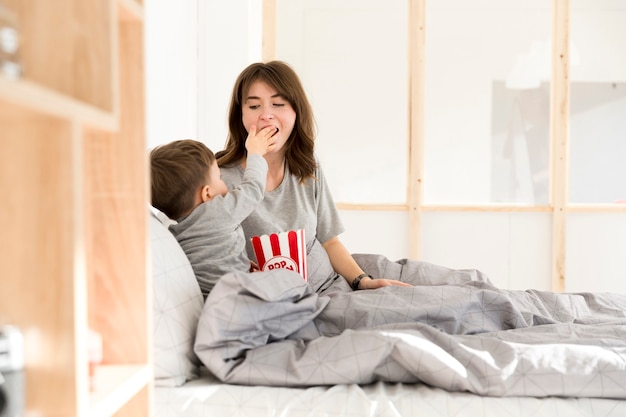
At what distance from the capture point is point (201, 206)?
5.26ft

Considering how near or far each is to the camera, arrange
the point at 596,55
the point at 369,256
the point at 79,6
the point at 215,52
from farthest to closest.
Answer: the point at 596,55, the point at 215,52, the point at 369,256, the point at 79,6

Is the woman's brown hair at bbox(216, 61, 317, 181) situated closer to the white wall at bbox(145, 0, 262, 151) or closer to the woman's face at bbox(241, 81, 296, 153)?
the woman's face at bbox(241, 81, 296, 153)

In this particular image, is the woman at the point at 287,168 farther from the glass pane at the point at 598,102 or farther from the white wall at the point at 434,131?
the glass pane at the point at 598,102

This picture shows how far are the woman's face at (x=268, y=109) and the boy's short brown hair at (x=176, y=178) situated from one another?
0.42 meters

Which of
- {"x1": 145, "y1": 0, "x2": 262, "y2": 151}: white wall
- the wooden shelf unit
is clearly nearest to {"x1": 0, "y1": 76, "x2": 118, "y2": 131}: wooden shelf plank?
the wooden shelf unit

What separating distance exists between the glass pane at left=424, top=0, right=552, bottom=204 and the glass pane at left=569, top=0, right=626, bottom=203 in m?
0.16

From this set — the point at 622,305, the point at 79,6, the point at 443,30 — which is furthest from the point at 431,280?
the point at 443,30

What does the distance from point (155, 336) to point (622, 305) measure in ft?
4.27

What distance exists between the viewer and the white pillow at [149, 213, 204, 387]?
124 centimetres

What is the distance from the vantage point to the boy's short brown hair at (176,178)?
1.62m

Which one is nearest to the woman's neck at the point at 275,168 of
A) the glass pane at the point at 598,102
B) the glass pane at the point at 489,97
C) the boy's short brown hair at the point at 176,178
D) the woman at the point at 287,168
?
the woman at the point at 287,168

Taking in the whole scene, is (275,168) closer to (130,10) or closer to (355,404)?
(355,404)

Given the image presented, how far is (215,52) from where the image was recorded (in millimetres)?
3561

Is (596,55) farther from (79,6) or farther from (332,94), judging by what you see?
(79,6)
